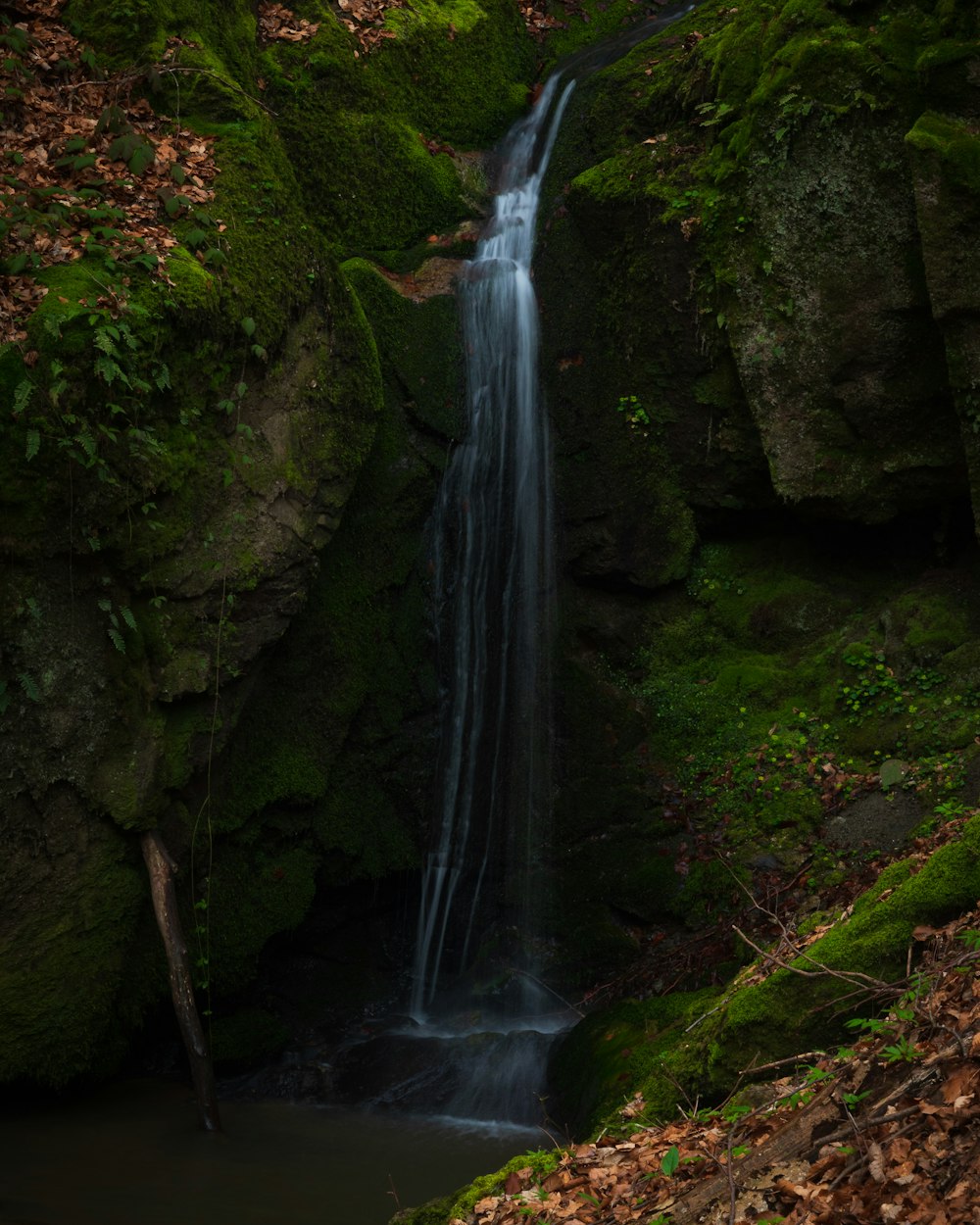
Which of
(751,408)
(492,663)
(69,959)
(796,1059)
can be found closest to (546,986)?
(492,663)

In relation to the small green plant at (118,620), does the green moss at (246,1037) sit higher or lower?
lower

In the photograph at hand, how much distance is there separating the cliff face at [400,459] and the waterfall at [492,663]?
0.23m

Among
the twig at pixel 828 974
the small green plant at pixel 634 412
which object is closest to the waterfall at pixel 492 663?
the small green plant at pixel 634 412

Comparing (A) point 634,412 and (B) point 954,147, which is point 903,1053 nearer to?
(B) point 954,147

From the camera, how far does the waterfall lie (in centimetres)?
888

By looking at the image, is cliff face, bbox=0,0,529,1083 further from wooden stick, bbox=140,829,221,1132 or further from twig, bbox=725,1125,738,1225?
twig, bbox=725,1125,738,1225

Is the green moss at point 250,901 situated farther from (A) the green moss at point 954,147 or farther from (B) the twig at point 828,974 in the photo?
(A) the green moss at point 954,147

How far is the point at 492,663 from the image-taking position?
31.1 ft

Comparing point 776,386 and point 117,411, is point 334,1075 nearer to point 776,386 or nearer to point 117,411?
point 117,411

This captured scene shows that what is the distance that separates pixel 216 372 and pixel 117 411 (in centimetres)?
110

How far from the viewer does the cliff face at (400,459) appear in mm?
6848

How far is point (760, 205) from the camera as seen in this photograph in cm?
853

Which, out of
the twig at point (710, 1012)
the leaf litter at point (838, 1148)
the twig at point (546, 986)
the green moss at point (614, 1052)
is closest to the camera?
the leaf litter at point (838, 1148)

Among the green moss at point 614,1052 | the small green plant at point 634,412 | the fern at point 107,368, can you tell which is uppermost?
the fern at point 107,368
